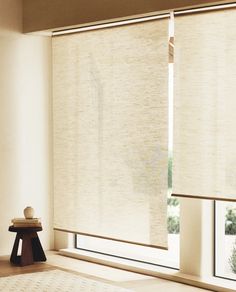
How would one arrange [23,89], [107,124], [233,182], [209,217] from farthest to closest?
1. [23,89]
2. [107,124]
3. [209,217]
4. [233,182]

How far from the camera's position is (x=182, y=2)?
3.93m

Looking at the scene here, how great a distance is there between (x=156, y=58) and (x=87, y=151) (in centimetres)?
92

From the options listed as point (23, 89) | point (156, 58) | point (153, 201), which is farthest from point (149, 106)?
point (23, 89)

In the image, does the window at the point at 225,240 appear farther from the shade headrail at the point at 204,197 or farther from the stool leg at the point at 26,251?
the stool leg at the point at 26,251

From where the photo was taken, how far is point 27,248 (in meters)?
4.64

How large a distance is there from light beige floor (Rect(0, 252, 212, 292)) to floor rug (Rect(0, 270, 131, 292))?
0.38ft

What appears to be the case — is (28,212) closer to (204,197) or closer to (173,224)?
(173,224)

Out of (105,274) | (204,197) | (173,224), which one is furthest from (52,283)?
(204,197)

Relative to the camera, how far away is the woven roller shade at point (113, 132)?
14.0 ft

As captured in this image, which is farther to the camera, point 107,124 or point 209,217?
point 107,124

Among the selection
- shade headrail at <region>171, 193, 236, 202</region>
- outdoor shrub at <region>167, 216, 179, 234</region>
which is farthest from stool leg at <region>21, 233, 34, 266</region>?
shade headrail at <region>171, 193, 236, 202</region>

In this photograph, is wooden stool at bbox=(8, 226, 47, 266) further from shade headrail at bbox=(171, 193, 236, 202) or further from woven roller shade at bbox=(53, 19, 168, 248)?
shade headrail at bbox=(171, 193, 236, 202)

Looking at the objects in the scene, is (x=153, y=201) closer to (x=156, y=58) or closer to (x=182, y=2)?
(x=156, y=58)

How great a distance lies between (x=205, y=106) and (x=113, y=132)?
0.82m
